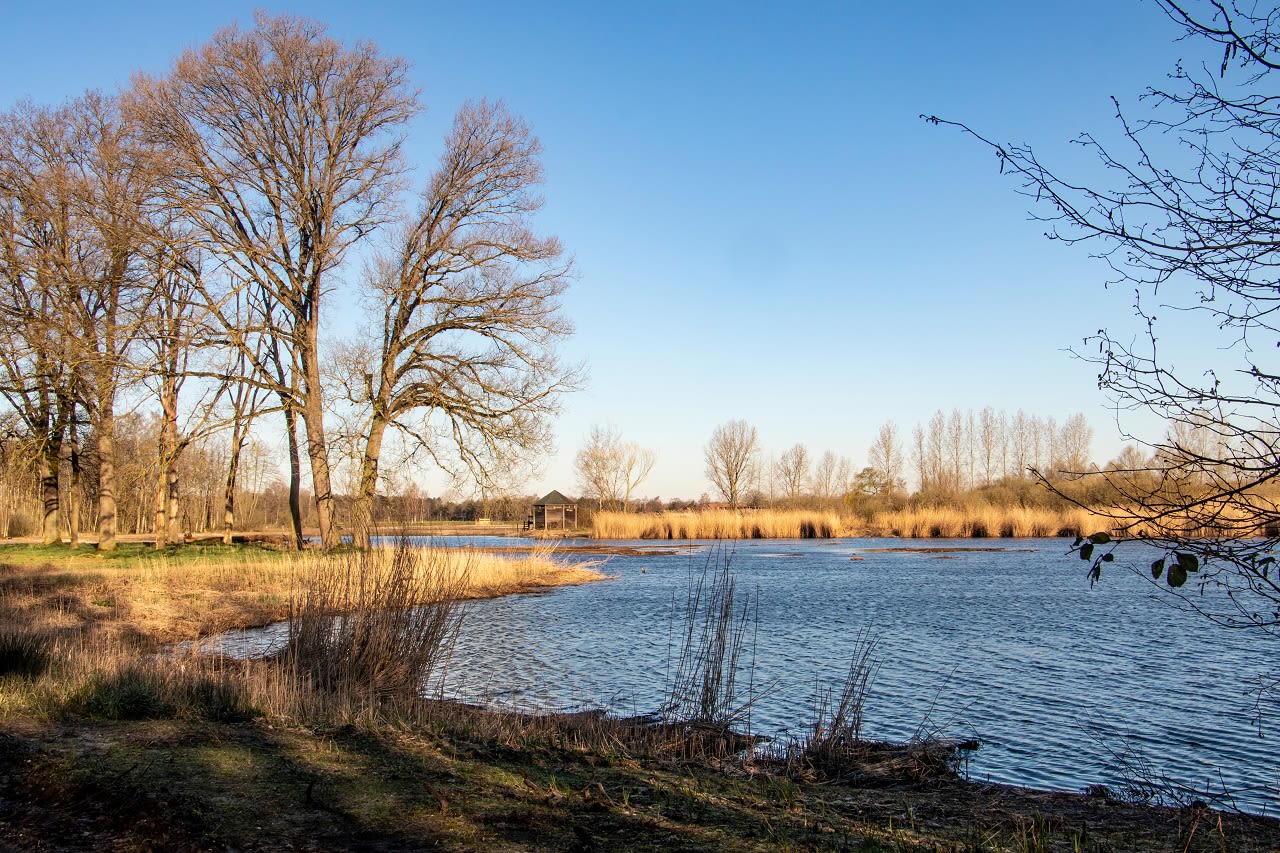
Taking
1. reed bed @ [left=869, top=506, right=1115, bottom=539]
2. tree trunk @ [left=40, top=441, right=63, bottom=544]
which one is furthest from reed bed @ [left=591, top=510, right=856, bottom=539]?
tree trunk @ [left=40, top=441, right=63, bottom=544]

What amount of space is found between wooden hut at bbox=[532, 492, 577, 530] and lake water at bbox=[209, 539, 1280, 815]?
45.6m

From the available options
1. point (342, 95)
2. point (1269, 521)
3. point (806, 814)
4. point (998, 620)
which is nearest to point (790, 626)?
point (998, 620)

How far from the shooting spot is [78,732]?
5512 mm

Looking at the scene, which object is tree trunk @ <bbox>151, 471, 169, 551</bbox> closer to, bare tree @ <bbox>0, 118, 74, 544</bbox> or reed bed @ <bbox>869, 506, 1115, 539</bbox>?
bare tree @ <bbox>0, 118, 74, 544</bbox>

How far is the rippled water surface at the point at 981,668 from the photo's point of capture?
7477 millimetres

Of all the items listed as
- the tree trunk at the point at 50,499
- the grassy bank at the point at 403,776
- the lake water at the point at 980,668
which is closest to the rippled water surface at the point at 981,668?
the lake water at the point at 980,668

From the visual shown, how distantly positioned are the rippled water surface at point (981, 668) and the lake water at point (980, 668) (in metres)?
0.03

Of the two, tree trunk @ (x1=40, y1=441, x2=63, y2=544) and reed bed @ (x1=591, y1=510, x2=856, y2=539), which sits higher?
tree trunk @ (x1=40, y1=441, x2=63, y2=544)

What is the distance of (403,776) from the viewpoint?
4.84 meters

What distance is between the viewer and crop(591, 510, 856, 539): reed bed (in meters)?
47.1

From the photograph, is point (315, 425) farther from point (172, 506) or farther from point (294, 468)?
point (172, 506)

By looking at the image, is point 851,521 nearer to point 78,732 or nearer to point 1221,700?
point 1221,700

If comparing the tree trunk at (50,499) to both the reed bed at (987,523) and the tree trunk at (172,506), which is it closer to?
the tree trunk at (172,506)

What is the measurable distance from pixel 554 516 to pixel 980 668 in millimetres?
59250
